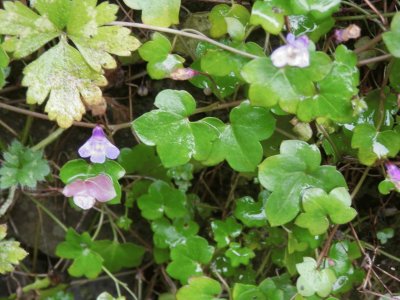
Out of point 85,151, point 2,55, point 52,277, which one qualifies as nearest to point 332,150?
point 85,151

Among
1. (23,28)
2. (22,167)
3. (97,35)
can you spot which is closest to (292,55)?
(97,35)

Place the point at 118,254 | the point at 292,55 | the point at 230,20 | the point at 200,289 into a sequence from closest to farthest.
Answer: the point at 292,55 → the point at 230,20 → the point at 200,289 → the point at 118,254

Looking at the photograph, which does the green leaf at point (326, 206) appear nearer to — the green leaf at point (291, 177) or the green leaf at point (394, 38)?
the green leaf at point (291, 177)

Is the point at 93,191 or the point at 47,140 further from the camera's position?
the point at 47,140

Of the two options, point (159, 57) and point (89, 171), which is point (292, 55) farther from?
point (89, 171)

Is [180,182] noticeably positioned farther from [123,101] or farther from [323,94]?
[323,94]

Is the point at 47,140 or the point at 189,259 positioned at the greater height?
the point at 47,140
